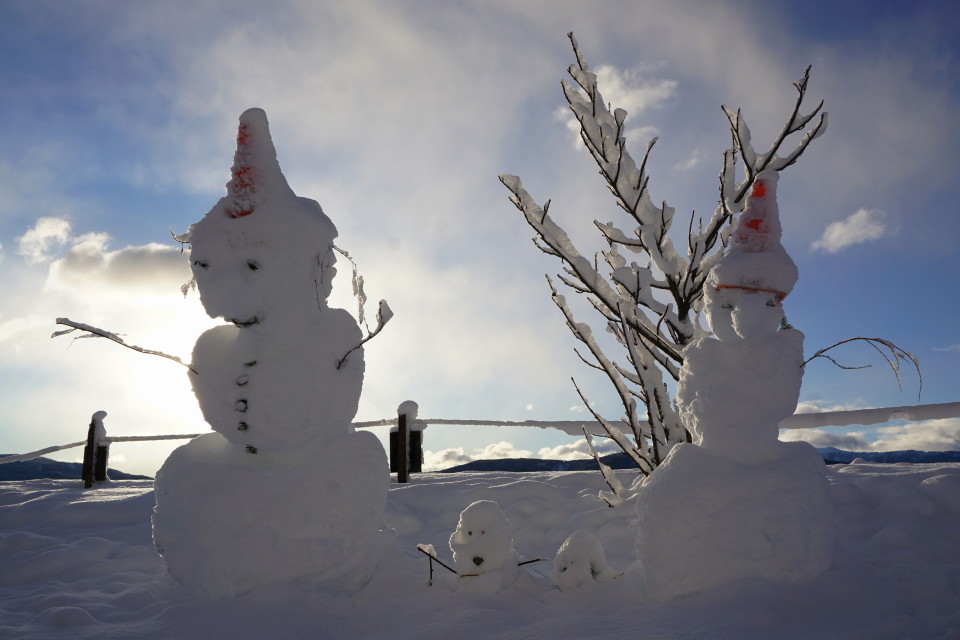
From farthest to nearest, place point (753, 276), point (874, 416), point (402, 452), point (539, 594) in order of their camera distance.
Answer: point (402, 452) → point (874, 416) → point (539, 594) → point (753, 276)

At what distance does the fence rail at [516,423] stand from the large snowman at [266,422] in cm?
229

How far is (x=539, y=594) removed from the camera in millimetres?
3213

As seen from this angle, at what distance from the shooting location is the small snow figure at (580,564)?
10.2 ft

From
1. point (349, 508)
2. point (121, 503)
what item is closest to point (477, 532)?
point (349, 508)

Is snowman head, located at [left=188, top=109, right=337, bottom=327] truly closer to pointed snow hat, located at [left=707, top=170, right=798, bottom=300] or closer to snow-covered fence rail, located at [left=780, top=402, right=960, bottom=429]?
pointed snow hat, located at [left=707, top=170, right=798, bottom=300]

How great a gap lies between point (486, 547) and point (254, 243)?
1.99 metres

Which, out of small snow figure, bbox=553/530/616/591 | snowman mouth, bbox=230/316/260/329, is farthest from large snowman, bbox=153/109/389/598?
small snow figure, bbox=553/530/616/591

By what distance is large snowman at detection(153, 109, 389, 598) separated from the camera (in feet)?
10.3

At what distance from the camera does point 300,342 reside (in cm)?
333

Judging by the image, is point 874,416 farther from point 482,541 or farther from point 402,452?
point 402,452

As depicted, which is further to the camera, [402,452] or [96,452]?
[96,452]

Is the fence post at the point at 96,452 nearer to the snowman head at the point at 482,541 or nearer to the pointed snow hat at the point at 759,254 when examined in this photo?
the snowman head at the point at 482,541

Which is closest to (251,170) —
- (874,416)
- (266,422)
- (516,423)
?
(266,422)

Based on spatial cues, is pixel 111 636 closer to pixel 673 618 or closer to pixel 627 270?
pixel 673 618
